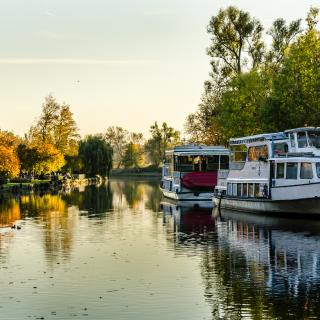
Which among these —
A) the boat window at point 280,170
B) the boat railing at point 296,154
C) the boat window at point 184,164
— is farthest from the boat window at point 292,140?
the boat window at point 184,164

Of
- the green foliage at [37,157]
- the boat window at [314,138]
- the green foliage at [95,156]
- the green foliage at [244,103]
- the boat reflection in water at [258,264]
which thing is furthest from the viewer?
the green foliage at [95,156]

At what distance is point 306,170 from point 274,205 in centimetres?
413

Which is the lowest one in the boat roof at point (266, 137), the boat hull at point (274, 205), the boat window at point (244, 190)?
the boat hull at point (274, 205)

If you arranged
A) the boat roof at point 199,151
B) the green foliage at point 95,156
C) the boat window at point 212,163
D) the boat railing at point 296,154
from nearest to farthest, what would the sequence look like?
1. the boat railing at point 296,154
2. the boat roof at point 199,151
3. the boat window at point 212,163
4. the green foliage at point 95,156

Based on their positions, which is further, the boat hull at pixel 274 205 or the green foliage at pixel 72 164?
the green foliage at pixel 72 164

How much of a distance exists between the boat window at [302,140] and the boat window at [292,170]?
2655mm

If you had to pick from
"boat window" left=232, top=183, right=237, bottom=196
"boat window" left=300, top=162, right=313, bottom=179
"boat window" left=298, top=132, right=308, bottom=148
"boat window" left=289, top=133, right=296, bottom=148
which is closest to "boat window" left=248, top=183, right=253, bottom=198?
"boat window" left=232, top=183, right=237, bottom=196

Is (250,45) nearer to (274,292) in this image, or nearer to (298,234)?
(298,234)

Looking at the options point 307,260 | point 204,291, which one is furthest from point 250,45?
point 204,291

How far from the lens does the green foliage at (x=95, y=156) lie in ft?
574

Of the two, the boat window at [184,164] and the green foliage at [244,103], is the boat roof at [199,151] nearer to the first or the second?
the boat window at [184,164]

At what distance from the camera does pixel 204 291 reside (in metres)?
26.6

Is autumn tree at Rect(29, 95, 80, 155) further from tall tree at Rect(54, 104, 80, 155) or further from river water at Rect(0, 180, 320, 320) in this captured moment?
river water at Rect(0, 180, 320, 320)

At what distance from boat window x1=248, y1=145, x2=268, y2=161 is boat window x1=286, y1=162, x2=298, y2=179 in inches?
148
